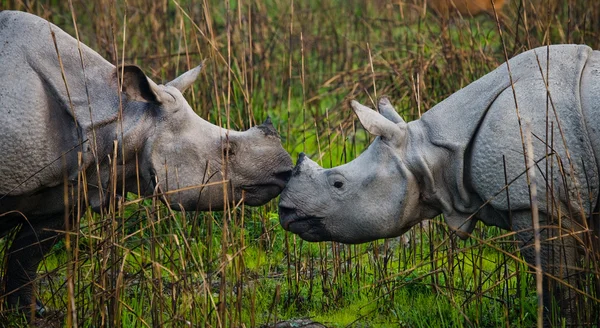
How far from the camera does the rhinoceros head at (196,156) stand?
479 cm

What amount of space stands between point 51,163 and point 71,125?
0.75 feet

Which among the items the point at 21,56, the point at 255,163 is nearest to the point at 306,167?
the point at 255,163

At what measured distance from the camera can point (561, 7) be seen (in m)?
8.42

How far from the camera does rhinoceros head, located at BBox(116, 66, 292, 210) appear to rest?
479cm

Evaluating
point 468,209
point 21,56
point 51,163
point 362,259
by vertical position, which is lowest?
point 362,259

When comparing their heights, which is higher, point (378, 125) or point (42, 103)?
point (42, 103)

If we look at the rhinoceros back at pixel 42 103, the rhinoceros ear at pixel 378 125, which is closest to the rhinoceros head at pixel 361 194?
the rhinoceros ear at pixel 378 125

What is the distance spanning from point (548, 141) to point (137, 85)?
6.42ft

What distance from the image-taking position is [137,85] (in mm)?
4742

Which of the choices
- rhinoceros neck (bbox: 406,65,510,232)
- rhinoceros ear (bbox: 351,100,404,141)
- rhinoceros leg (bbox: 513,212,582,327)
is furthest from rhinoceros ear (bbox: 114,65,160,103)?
rhinoceros leg (bbox: 513,212,582,327)

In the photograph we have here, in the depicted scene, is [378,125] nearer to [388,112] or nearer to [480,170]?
[388,112]

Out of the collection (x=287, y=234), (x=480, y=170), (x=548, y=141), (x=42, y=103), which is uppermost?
(x=42, y=103)

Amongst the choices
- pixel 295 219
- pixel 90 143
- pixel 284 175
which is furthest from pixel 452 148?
pixel 90 143

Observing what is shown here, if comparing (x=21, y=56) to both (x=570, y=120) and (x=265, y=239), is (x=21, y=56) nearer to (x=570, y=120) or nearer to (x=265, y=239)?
(x=265, y=239)
